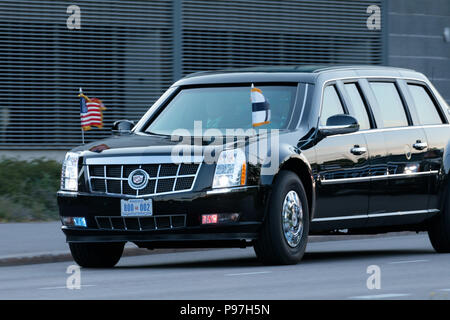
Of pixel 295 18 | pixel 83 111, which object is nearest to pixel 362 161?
pixel 83 111

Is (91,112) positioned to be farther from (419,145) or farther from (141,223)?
(141,223)

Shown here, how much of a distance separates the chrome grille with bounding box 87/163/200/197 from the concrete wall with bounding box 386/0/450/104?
17832mm

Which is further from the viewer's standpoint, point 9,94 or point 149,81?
point 149,81

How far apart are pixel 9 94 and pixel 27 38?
3.50 ft

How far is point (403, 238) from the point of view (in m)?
17.8

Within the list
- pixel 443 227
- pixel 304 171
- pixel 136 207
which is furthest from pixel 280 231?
pixel 443 227

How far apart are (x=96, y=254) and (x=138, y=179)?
1.26 meters

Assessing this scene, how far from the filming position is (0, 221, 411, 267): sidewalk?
1399 cm

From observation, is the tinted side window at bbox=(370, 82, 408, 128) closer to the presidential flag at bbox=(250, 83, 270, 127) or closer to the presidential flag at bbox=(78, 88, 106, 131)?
the presidential flag at bbox=(250, 83, 270, 127)

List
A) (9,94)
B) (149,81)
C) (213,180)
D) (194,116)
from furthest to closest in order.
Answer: (149,81) → (9,94) → (194,116) → (213,180)

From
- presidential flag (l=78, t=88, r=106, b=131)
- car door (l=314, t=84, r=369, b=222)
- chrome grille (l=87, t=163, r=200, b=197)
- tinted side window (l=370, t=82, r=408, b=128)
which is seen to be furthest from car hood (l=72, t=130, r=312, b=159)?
presidential flag (l=78, t=88, r=106, b=131)

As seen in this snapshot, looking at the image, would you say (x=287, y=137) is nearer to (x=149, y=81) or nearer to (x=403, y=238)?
(x=403, y=238)

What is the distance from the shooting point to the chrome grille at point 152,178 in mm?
11516
